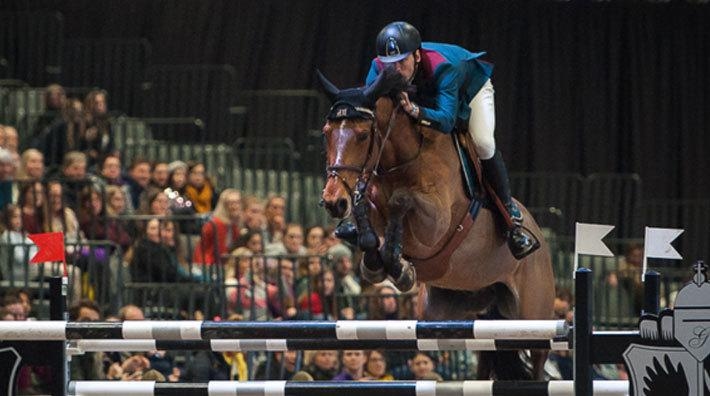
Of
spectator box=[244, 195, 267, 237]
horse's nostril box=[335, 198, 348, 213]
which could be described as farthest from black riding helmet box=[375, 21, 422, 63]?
spectator box=[244, 195, 267, 237]

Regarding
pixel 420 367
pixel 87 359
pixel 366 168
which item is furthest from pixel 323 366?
pixel 366 168

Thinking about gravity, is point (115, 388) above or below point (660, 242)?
below

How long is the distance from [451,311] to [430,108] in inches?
50.2

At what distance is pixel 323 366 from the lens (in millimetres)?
9680

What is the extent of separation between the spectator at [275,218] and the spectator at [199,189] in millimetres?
553

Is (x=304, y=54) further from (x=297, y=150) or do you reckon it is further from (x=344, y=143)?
(x=344, y=143)

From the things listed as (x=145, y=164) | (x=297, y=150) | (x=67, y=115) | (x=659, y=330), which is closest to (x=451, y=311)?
(x=659, y=330)

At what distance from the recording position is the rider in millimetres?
6953

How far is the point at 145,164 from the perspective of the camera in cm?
1249

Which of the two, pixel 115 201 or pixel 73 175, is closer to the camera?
pixel 115 201

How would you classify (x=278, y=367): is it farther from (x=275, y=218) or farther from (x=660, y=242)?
(x=660, y=242)

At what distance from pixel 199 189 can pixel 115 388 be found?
271 inches

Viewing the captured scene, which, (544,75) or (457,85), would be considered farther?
(544,75)

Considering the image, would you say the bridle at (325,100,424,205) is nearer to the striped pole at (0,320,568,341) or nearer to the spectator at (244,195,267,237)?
the striped pole at (0,320,568,341)
